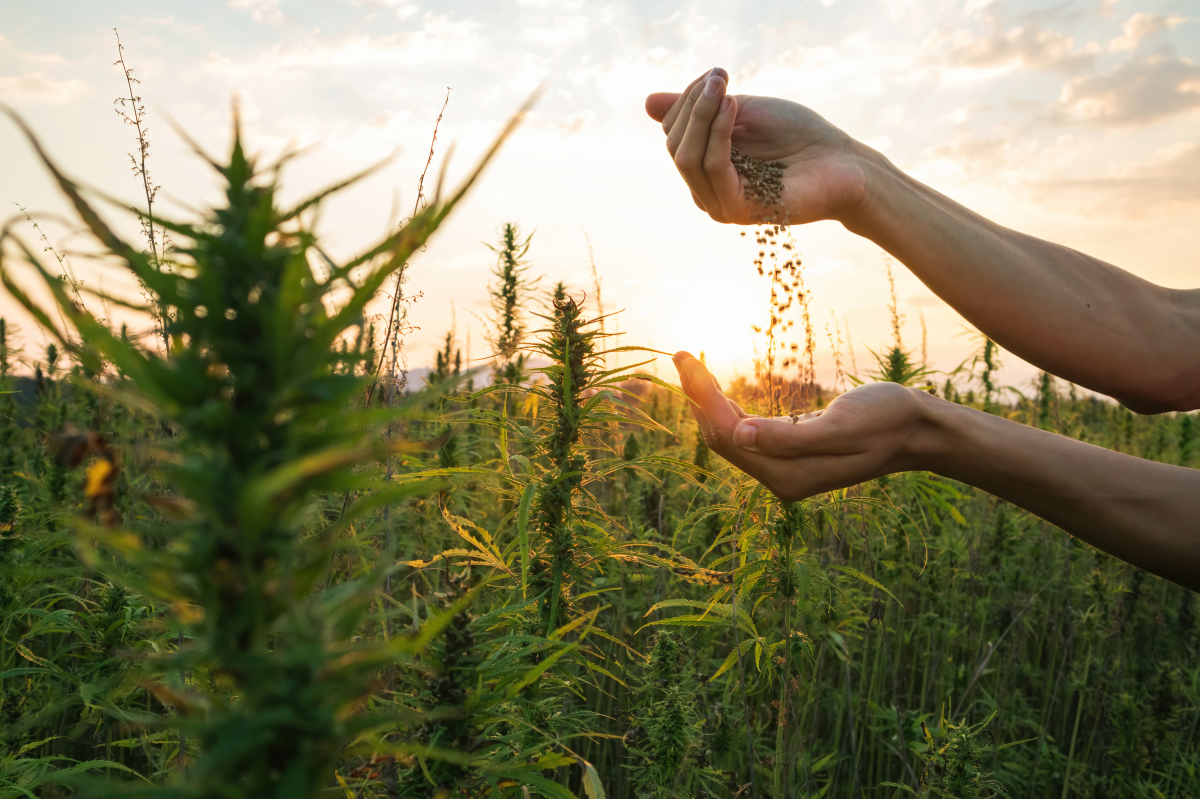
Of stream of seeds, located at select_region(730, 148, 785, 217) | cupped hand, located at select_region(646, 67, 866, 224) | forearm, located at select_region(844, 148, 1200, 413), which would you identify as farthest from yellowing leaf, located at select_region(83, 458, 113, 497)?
forearm, located at select_region(844, 148, 1200, 413)

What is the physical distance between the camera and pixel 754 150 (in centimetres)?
271

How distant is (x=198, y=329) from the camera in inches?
18.2

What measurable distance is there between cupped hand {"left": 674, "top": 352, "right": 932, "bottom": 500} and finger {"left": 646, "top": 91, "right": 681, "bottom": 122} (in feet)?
3.51

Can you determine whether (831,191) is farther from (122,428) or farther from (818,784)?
(122,428)

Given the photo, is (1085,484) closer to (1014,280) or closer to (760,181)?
(1014,280)

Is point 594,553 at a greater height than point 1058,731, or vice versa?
point 594,553

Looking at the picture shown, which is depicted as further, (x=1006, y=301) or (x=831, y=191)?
(x=831, y=191)

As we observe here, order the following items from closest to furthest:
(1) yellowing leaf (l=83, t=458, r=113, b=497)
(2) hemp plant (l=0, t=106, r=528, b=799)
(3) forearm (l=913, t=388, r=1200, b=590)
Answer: (2) hemp plant (l=0, t=106, r=528, b=799) → (1) yellowing leaf (l=83, t=458, r=113, b=497) → (3) forearm (l=913, t=388, r=1200, b=590)

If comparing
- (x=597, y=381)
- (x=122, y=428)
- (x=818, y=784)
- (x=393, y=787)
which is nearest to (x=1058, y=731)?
(x=818, y=784)

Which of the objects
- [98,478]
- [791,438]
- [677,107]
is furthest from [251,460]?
[677,107]

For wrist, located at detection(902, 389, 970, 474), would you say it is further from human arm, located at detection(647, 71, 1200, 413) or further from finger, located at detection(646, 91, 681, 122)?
finger, located at detection(646, 91, 681, 122)

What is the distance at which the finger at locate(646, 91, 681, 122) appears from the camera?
239cm

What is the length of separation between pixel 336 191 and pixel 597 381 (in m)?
1.14

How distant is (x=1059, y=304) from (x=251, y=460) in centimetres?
259
